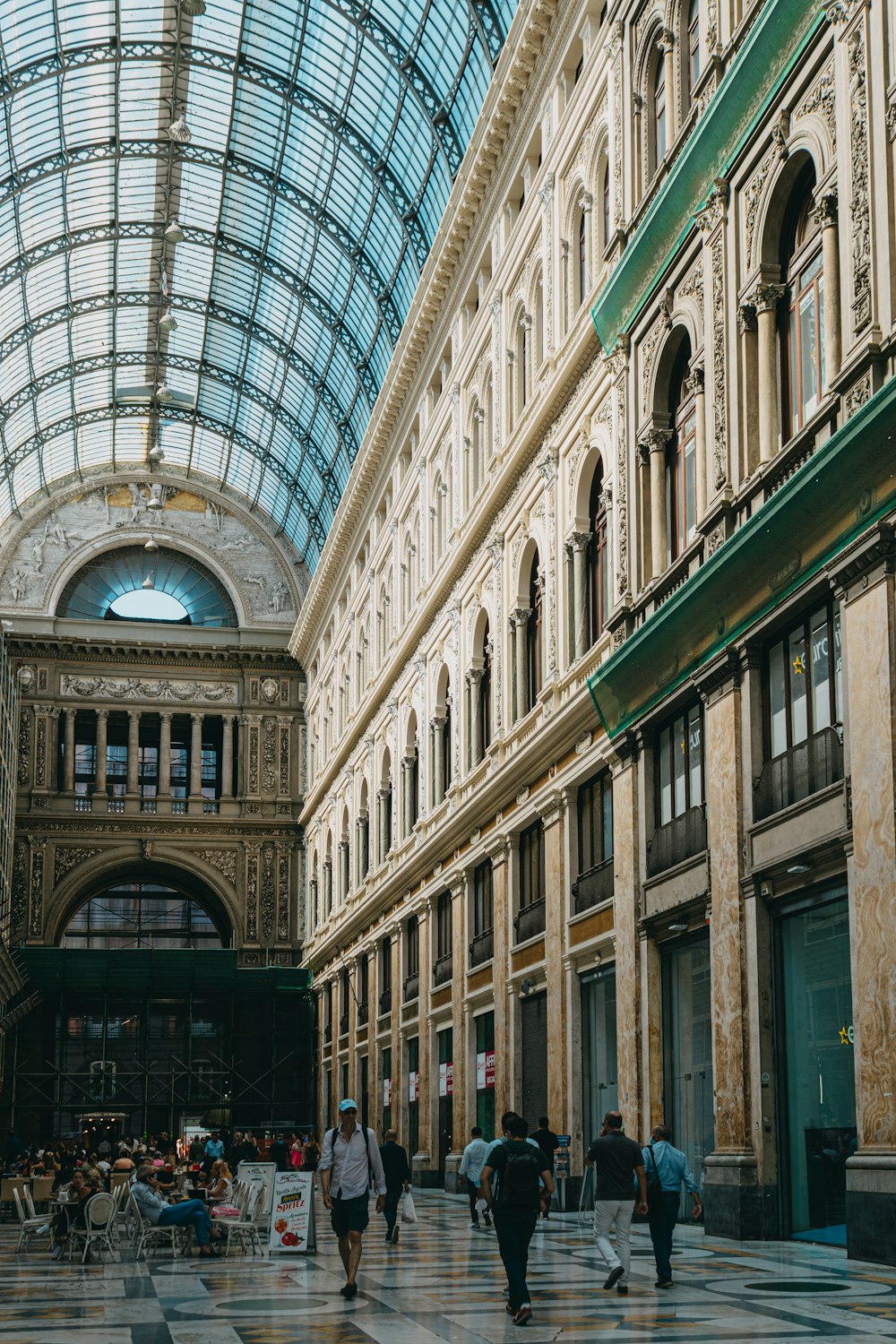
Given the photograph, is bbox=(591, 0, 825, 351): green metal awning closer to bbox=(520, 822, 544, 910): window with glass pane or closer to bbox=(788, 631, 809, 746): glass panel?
bbox=(788, 631, 809, 746): glass panel

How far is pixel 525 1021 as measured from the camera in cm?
3212

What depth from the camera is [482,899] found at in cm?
3691

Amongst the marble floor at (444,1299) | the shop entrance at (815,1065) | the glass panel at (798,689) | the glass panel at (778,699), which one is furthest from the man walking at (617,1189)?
the glass panel at (778,699)

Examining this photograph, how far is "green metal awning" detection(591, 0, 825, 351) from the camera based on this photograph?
1978cm

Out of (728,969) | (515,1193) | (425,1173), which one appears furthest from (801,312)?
(425,1173)

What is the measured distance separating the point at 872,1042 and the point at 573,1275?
3738mm

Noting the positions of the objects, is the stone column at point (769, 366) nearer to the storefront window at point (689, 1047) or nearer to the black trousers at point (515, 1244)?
the storefront window at point (689, 1047)

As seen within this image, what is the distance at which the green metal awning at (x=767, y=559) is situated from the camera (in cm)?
1656

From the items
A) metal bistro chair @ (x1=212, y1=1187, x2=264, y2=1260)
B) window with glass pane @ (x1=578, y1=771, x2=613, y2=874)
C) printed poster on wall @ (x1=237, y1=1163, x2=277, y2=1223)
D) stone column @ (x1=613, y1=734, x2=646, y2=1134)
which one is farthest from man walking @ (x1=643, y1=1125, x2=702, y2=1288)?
window with glass pane @ (x1=578, y1=771, x2=613, y2=874)

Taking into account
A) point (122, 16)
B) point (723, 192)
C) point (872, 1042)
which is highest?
point (122, 16)

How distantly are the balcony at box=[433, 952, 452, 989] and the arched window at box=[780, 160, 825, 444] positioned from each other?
71.5 ft

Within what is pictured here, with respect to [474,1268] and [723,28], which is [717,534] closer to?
[723,28]

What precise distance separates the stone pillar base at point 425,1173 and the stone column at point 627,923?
15787 mm

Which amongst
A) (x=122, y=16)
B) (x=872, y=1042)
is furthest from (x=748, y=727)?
(x=122, y=16)
